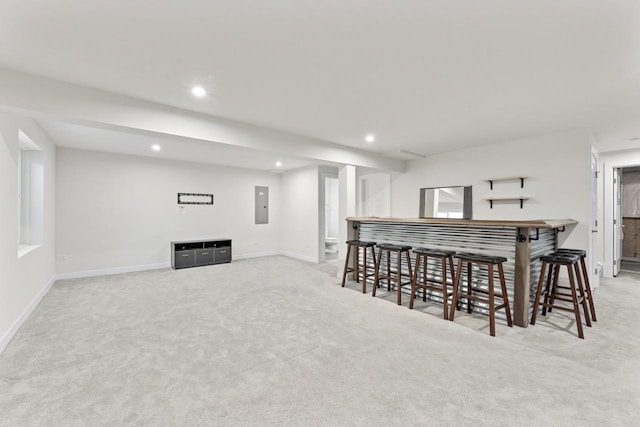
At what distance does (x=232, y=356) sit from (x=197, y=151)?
402cm

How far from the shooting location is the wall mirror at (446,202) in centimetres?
496

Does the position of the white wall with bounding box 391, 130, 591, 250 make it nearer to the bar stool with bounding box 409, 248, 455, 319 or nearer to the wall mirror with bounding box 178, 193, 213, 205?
the bar stool with bounding box 409, 248, 455, 319

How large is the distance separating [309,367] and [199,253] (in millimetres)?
4595

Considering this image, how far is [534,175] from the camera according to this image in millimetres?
4199

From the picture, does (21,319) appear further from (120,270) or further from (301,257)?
(301,257)

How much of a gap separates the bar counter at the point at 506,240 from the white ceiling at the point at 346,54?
1.31 meters

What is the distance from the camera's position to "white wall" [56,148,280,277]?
4.98 meters

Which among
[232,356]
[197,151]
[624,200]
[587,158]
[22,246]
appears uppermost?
[197,151]

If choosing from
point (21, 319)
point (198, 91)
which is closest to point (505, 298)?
point (198, 91)

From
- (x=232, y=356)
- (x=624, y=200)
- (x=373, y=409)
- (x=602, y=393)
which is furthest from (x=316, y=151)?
(x=624, y=200)

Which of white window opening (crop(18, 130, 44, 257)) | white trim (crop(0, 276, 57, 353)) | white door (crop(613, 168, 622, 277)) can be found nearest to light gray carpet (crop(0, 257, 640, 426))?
white trim (crop(0, 276, 57, 353))

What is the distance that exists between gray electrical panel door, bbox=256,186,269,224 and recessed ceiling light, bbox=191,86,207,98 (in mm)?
4625

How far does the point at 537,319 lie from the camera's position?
3.06 m

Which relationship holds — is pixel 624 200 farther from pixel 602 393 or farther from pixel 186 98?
pixel 186 98
